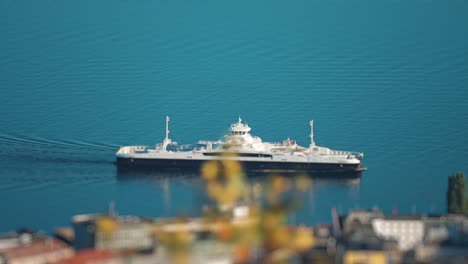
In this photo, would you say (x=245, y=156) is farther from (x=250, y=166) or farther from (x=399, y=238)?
(x=399, y=238)

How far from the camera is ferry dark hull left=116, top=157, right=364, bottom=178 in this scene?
208 ft

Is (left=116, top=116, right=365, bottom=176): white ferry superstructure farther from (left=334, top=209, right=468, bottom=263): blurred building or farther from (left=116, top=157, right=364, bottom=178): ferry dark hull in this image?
(left=334, top=209, right=468, bottom=263): blurred building

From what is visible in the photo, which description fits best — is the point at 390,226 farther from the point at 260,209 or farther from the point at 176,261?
the point at 176,261

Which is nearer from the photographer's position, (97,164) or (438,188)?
(438,188)

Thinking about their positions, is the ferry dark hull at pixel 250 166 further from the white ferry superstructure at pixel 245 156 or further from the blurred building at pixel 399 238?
the blurred building at pixel 399 238

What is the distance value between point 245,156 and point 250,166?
0.41m

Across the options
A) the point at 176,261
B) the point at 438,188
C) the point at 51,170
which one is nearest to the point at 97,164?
the point at 51,170

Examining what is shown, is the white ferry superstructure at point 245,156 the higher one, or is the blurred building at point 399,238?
the white ferry superstructure at point 245,156

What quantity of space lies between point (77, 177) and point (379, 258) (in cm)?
2049

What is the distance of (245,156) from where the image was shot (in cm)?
6469

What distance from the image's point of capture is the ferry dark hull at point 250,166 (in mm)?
63406

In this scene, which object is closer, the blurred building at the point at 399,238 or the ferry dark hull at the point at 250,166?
the blurred building at the point at 399,238

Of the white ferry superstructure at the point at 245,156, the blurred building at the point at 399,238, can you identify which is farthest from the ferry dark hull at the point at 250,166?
the blurred building at the point at 399,238

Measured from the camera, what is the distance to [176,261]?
3528cm
